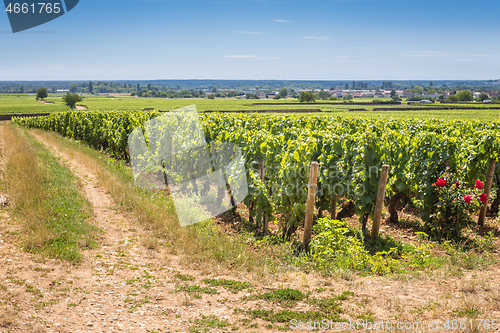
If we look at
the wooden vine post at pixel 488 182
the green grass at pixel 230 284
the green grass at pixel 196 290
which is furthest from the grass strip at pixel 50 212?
the wooden vine post at pixel 488 182

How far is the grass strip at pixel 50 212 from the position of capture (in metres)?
6.32

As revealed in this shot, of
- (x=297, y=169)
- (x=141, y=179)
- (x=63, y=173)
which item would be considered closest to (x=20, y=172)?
(x=63, y=173)

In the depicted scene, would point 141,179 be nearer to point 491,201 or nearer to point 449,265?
point 449,265

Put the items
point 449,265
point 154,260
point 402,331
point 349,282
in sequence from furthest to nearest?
point 154,260, point 449,265, point 349,282, point 402,331

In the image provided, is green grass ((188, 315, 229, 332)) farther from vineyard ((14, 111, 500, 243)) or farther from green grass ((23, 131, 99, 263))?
vineyard ((14, 111, 500, 243))

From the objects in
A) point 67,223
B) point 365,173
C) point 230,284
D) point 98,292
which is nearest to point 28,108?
point 67,223

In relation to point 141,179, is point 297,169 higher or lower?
higher

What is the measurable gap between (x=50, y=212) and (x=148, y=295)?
13.4 ft

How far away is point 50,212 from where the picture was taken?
25.2ft

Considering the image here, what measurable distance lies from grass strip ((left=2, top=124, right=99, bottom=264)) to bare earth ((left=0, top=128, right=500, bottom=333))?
0.92ft

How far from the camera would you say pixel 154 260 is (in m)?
6.33

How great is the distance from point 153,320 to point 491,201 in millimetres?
9893

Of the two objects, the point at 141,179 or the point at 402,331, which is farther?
the point at 141,179

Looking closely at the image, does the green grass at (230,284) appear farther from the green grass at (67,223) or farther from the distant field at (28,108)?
the distant field at (28,108)
